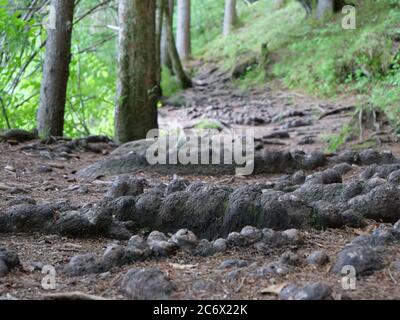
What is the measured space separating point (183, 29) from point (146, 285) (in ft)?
70.3

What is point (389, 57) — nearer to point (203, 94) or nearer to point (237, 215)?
point (203, 94)

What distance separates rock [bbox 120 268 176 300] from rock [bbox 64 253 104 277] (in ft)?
0.98

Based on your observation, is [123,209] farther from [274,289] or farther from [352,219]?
[274,289]

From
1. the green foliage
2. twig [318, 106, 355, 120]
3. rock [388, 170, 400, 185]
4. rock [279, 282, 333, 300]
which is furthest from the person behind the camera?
the green foliage

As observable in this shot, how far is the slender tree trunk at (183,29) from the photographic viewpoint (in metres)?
22.1

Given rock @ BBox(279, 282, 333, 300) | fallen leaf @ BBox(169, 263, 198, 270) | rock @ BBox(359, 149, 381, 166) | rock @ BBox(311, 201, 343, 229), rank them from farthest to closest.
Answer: rock @ BBox(359, 149, 381, 166) → rock @ BBox(311, 201, 343, 229) → fallen leaf @ BBox(169, 263, 198, 270) → rock @ BBox(279, 282, 333, 300)

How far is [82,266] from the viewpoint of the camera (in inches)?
109

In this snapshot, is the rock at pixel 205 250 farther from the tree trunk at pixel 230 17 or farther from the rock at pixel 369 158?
the tree trunk at pixel 230 17

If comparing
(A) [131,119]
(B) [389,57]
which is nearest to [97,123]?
(A) [131,119]

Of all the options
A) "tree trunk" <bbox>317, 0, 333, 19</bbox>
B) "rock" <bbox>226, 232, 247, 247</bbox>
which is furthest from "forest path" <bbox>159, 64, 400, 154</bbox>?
"rock" <bbox>226, 232, 247, 247</bbox>

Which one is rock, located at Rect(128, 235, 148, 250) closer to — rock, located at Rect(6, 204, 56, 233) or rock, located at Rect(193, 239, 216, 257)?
rock, located at Rect(193, 239, 216, 257)

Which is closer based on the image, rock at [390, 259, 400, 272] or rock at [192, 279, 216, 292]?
rock at [192, 279, 216, 292]

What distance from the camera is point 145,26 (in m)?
7.53

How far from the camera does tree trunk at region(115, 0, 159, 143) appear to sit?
24.5ft
